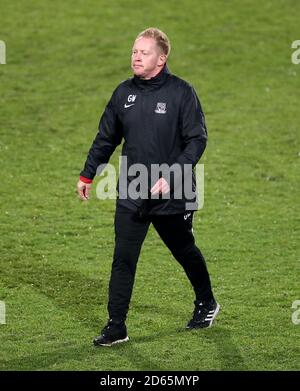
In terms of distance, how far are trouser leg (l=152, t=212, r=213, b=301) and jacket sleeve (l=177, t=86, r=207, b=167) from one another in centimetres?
51

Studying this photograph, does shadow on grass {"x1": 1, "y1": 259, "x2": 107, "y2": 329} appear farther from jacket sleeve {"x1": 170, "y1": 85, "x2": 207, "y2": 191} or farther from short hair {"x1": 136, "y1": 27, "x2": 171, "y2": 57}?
short hair {"x1": 136, "y1": 27, "x2": 171, "y2": 57}

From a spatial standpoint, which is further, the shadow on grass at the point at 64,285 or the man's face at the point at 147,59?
the shadow on grass at the point at 64,285

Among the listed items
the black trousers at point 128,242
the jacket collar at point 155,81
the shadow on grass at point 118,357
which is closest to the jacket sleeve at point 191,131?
the jacket collar at point 155,81

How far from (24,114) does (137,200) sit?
8.87 m

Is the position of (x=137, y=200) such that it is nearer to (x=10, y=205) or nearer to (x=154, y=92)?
(x=154, y=92)

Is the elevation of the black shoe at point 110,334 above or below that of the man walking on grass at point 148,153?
below

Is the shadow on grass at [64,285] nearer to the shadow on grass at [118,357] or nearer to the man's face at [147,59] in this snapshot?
the shadow on grass at [118,357]

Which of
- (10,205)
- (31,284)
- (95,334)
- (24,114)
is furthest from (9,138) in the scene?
(95,334)

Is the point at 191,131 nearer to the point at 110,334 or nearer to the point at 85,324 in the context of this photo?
the point at 110,334

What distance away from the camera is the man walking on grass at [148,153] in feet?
27.5

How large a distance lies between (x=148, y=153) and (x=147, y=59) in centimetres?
71

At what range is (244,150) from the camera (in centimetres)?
1562

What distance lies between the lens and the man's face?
8359mm

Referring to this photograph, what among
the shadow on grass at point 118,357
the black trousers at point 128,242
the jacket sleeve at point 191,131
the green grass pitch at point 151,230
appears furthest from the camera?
the green grass pitch at point 151,230
